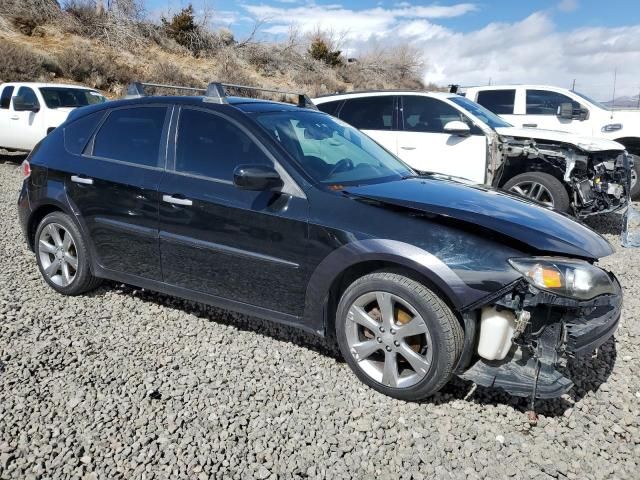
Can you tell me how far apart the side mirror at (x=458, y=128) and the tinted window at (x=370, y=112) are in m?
0.92

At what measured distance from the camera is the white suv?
6.96 meters

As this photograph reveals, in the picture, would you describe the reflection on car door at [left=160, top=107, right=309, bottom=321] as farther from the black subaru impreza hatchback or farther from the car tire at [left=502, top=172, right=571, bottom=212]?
the car tire at [left=502, top=172, right=571, bottom=212]

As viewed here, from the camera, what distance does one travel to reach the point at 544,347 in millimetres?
2760

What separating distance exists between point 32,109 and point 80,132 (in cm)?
823

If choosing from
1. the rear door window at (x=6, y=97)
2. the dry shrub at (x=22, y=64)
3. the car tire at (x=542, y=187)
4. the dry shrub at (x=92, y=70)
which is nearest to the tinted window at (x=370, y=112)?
the car tire at (x=542, y=187)

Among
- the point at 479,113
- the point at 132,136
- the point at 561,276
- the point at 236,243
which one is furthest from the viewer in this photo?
the point at 479,113

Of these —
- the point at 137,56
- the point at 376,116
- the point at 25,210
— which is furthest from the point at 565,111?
the point at 137,56

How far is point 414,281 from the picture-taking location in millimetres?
2922

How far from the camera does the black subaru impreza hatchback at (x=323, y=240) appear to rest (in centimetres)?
279

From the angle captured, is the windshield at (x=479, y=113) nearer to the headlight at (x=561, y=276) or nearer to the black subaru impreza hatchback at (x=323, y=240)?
the black subaru impreza hatchback at (x=323, y=240)

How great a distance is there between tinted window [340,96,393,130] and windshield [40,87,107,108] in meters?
6.48

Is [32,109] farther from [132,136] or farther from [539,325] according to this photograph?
[539,325]

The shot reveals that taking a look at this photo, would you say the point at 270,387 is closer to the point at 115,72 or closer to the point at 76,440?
the point at 76,440

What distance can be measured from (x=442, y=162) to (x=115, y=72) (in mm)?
18835
